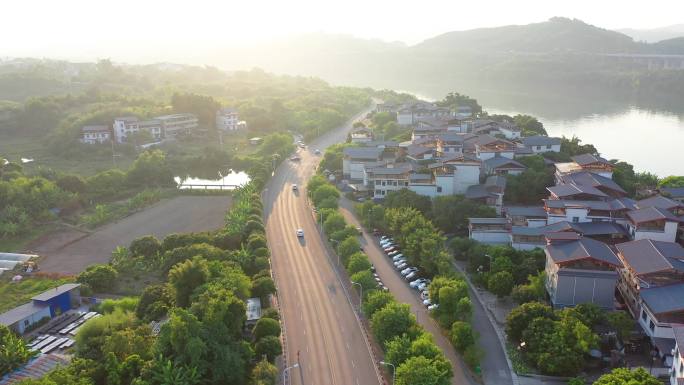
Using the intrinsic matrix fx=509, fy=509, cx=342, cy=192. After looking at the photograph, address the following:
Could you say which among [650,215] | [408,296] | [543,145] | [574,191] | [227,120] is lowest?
[408,296]

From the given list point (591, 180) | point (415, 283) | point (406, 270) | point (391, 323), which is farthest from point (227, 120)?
point (391, 323)

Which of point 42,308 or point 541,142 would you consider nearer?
point 42,308

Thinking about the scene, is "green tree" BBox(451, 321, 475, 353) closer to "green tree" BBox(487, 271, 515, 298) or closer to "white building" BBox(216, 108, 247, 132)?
"green tree" BBox(487, 271, 515, 298)

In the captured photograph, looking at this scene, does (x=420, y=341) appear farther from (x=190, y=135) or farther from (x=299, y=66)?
(x=299, y=66)

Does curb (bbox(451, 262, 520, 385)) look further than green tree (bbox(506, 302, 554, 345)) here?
No

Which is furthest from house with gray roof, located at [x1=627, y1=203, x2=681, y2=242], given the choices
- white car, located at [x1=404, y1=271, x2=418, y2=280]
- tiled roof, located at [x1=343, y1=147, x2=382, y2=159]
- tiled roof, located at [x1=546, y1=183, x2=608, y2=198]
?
tiled roof, located at [x1=343, y1=147, x2=382, y2=159]

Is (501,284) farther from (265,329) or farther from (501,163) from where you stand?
(501,163)

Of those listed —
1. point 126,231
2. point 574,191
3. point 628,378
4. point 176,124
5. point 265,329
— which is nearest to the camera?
point 628,378
